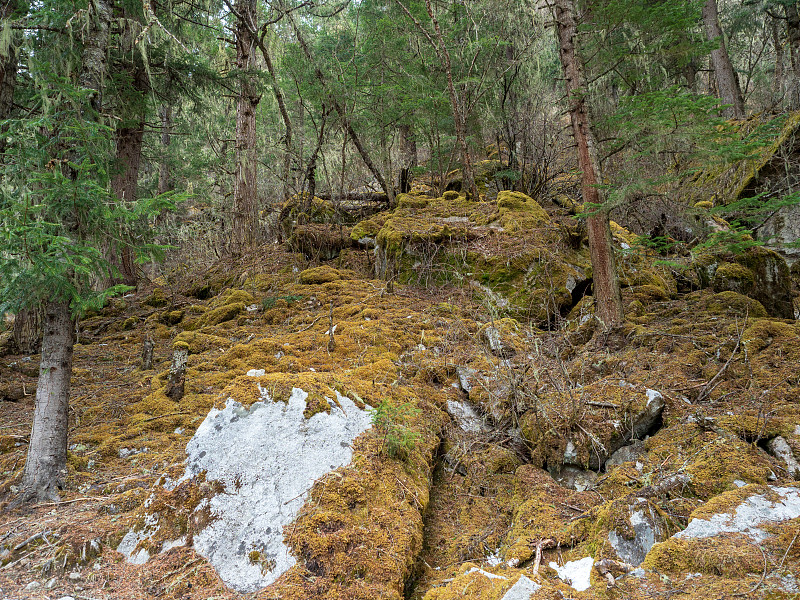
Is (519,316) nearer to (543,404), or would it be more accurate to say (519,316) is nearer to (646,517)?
(543,404)

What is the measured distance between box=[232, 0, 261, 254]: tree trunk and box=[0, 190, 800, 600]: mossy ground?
3299 mm

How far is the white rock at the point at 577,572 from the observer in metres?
2.26

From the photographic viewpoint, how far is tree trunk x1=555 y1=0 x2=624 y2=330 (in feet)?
17.4

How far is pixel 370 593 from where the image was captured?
7.43 feet

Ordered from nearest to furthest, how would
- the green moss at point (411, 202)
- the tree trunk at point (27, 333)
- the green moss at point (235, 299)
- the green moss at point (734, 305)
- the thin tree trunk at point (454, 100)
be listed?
the green moss at point (734, 305)
the tree trunk at point (27, 333)
the green moss at point (235, 299)
the thin tree trunk at point (454, 100)
the green moss at point (411, 202)

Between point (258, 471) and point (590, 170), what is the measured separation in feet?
16.3

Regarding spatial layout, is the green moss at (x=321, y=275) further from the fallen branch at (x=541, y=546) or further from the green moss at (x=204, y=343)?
the fallen branch at (x=541, y=546)

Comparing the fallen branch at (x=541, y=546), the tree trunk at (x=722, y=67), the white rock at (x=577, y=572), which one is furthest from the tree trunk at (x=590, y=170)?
the tree trunk at (x=722, y=67)

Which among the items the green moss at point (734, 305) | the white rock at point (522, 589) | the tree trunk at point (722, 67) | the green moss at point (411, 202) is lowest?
the white rock at point (522, 589)

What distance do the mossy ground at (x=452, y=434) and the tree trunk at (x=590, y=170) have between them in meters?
0.42

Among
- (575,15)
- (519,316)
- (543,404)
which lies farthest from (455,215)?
(543,404)

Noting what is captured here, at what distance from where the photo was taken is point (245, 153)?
31.1 feet

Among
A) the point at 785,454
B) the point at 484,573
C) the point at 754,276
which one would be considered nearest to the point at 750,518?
the point at 785,454

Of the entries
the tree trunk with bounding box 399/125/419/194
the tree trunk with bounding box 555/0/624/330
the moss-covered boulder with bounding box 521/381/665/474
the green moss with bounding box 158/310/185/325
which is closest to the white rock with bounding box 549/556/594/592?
the moss-covered boulder with bounding box 521/381/665/474
